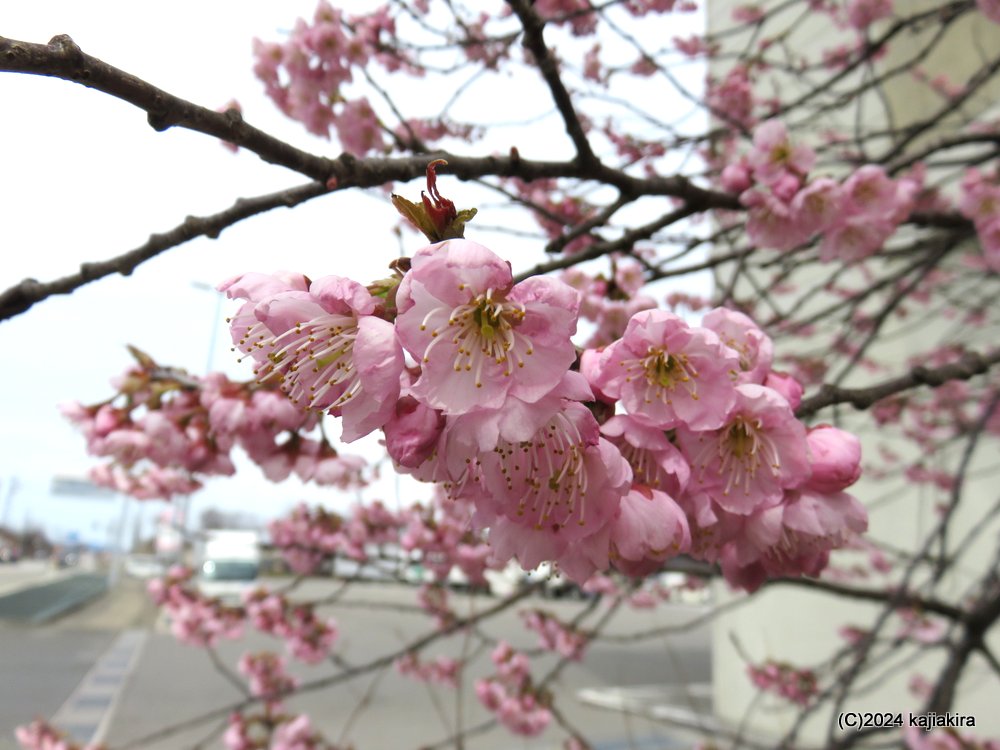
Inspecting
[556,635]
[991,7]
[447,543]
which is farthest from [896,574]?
[991,7]

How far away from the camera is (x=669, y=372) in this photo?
1.77ft

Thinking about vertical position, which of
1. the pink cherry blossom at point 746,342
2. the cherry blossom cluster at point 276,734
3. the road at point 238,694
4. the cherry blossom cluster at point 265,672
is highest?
the pink cherry blossom at point 746,342

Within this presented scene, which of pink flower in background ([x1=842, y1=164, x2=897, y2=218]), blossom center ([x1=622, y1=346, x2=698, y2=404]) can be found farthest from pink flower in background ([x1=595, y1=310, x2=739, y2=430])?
pink flower in background ([x1=842, y1=164, x2=897, y2=218])

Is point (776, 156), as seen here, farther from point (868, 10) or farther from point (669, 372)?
point (868, 10)

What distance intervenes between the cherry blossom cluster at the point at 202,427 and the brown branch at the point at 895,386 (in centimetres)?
75

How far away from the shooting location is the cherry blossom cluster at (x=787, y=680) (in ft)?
8.64

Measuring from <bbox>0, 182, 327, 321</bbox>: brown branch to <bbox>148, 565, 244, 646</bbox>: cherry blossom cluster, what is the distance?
282 cm

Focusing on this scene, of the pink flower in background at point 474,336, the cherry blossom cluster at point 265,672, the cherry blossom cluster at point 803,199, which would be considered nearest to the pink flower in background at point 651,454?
the pink flower in background at point 474,336

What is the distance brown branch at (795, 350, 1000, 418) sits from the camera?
718 mm

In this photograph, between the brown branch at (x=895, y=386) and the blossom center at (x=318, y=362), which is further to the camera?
the brown branch at (x=895, y=386)

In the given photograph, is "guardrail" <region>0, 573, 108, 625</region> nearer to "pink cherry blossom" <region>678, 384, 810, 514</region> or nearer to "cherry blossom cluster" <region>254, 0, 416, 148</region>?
"cherry blossom cluster" <region>254, 0, 416, 148</region>

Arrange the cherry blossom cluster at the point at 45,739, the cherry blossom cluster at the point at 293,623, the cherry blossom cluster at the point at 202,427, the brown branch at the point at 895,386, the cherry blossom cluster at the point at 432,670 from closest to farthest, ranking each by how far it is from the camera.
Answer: the brown branch at the point at 895,386 → the cherry blossom cluster at the point at 202,427 → the cherry blossom cluster at the point at 45,739 → the cherry blossom cluster at the point at 293,623 → the cherry blossom cluster at the point at 432,670

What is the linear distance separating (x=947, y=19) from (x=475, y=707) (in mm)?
5550

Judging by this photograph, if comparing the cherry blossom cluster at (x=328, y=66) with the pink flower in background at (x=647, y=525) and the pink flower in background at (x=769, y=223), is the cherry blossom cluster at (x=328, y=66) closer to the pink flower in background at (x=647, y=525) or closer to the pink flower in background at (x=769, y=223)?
the pink flower in background at (x=769, y=223)
